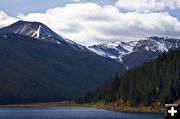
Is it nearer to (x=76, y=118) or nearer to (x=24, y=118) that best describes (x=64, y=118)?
(x=76, y=118)

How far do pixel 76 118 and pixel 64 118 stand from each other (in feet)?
14.7

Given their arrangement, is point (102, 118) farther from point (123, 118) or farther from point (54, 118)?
point (54, 118)

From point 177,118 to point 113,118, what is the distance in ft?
496

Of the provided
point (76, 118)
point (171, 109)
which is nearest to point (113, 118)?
point (76, 118)

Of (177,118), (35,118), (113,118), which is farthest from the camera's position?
(35,118)

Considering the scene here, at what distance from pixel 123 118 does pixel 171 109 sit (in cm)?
15351

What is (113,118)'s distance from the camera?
6422 inches

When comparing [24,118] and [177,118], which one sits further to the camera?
[24,118]

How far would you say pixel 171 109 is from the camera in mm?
13594

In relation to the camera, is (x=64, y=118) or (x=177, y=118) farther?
(x=64, y=118)

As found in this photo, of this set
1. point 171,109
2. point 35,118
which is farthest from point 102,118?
point 171,109

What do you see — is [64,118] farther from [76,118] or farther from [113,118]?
[113,118]

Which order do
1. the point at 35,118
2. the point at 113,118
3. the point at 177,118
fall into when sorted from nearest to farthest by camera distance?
1. the point at 177,118
2. the point at 113,118
3. the point at 35,118

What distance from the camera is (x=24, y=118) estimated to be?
6959 inches
